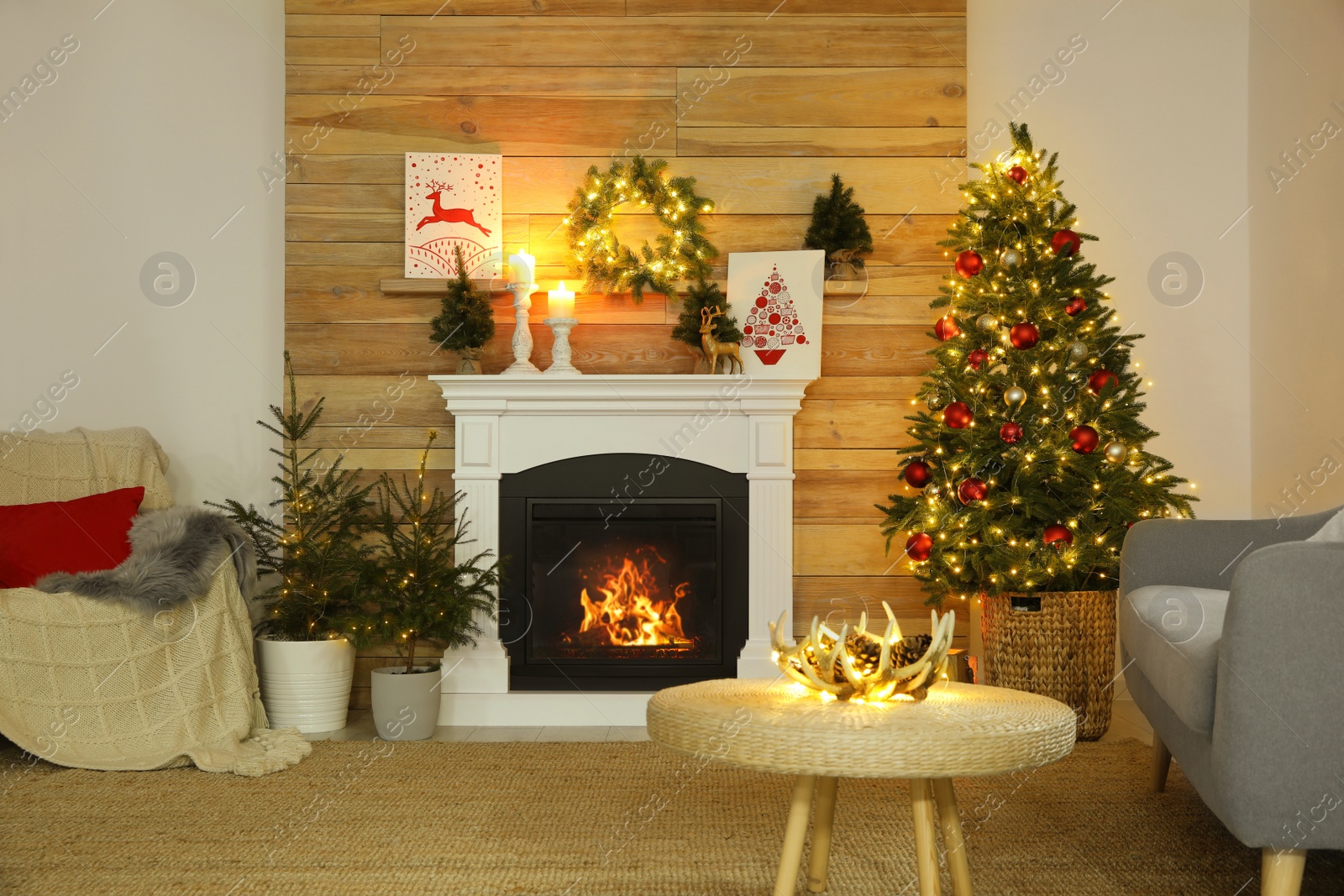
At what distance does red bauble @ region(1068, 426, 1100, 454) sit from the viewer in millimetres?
3049

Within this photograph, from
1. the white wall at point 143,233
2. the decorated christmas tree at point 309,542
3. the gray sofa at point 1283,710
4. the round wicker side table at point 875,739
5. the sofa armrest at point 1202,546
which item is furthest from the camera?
the white wall at point 143,233

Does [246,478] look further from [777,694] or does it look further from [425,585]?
[777,694]

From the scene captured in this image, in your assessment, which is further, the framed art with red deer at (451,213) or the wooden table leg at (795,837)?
the framed art with red deer at (451,213)

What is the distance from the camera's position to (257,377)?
3713 mm

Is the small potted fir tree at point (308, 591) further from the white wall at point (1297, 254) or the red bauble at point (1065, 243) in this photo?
the white wall at point (1297, 254)

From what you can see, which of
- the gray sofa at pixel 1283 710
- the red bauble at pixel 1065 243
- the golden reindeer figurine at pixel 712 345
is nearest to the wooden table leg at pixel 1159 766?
the gray sofa at pixel 1283 710

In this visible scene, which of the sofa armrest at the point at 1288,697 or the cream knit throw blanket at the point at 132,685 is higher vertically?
the sofa armrest at the point at 1288,697

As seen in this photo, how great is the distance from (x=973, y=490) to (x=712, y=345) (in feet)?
3.08

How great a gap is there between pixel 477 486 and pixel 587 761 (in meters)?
1.05

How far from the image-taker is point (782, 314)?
139 inches

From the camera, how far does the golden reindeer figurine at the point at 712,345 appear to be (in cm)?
344

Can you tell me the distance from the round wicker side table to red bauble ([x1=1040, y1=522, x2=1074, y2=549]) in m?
1.38

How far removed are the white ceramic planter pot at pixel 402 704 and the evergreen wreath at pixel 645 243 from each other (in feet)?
4.60

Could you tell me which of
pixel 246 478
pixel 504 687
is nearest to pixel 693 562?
pixel 504 687
